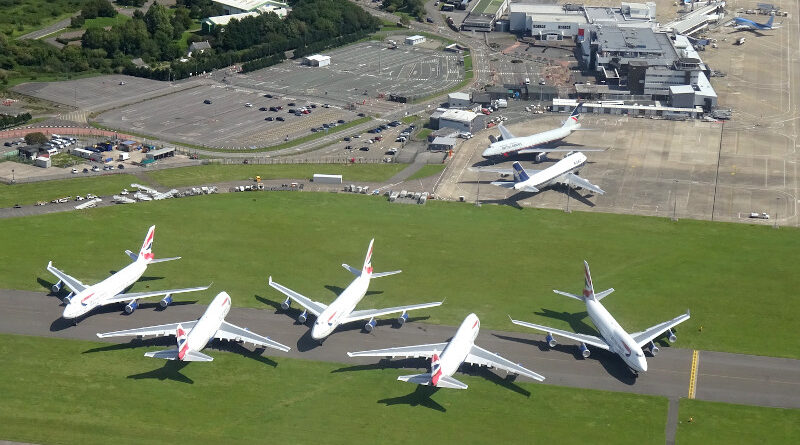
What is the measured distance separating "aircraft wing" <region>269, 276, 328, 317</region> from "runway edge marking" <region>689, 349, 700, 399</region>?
52.9 metres

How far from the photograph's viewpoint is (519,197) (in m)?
198

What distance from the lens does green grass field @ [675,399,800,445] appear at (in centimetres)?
12169

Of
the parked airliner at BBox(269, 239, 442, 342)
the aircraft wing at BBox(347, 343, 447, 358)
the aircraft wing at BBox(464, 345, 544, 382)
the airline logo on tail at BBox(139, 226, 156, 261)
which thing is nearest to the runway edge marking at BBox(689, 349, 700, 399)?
the aircraft wing at BBox(464, 345, 544, 382)

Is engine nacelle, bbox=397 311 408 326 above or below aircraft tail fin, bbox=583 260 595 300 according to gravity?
below

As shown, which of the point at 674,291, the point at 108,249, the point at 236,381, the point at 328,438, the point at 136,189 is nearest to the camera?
the point at 328,438

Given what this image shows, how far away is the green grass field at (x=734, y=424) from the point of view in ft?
399

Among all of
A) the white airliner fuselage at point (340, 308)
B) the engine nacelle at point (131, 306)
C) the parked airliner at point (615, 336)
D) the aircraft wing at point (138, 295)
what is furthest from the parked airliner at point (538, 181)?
the engine nacelle at point (131, 306)

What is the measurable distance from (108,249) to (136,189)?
30458 mm

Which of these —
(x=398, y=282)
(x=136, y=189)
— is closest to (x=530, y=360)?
(x=398, y=282)

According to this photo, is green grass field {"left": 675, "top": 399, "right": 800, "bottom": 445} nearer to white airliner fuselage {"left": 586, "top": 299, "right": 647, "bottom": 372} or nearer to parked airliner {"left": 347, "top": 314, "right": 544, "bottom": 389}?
white airliner fuselage {"left": 586, "top": 299, "right": 647, "bottom": 372}

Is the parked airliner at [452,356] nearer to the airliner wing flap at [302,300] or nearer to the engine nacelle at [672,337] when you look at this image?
the airliner wing flap at [302,300]

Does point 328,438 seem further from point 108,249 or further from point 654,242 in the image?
point 654,242

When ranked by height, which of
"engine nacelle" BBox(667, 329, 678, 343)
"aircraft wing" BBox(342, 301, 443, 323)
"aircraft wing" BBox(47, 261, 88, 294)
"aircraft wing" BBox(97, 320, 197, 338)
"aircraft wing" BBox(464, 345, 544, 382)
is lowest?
"engine nacelle" BBox(667, 329, 678, 343)

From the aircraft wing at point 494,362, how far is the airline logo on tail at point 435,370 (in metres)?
6.82
